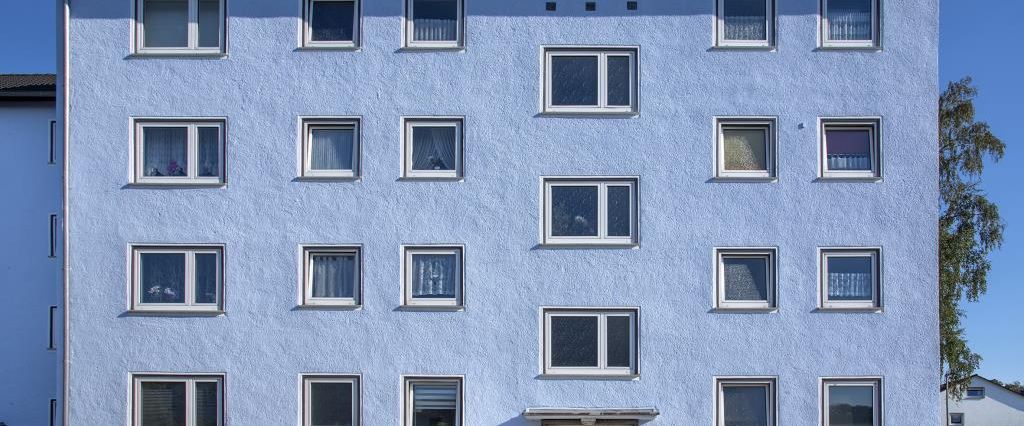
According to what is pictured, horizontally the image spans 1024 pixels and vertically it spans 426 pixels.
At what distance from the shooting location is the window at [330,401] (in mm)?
16672

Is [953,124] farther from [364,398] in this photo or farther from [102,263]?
[102,263]

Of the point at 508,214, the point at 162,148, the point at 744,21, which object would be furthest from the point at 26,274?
the point at 744,21

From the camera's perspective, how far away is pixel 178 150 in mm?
17109

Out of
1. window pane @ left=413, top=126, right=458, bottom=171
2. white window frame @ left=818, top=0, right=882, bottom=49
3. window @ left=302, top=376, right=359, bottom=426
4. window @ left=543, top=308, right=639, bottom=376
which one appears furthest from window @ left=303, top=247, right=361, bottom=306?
white window frame @ left=818, top=0, right=882, bottom=49

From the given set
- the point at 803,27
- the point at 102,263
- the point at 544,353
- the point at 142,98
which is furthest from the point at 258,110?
the point at 803,27

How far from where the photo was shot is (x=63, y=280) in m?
16.8

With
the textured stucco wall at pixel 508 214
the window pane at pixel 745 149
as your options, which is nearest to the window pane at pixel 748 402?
the textured stucco wall at pixel 508 214

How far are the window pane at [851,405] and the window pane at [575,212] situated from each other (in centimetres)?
496

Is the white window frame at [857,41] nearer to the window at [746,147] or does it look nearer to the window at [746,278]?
the window at [746,147]

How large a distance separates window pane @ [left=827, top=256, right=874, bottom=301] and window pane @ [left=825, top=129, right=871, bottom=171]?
5.26ft

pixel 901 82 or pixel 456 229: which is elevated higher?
pixel 901 82

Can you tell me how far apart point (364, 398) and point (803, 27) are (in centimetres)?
993

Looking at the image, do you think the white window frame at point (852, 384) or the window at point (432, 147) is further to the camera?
the window at point (432, 147)

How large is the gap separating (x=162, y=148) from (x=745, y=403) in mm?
11033
